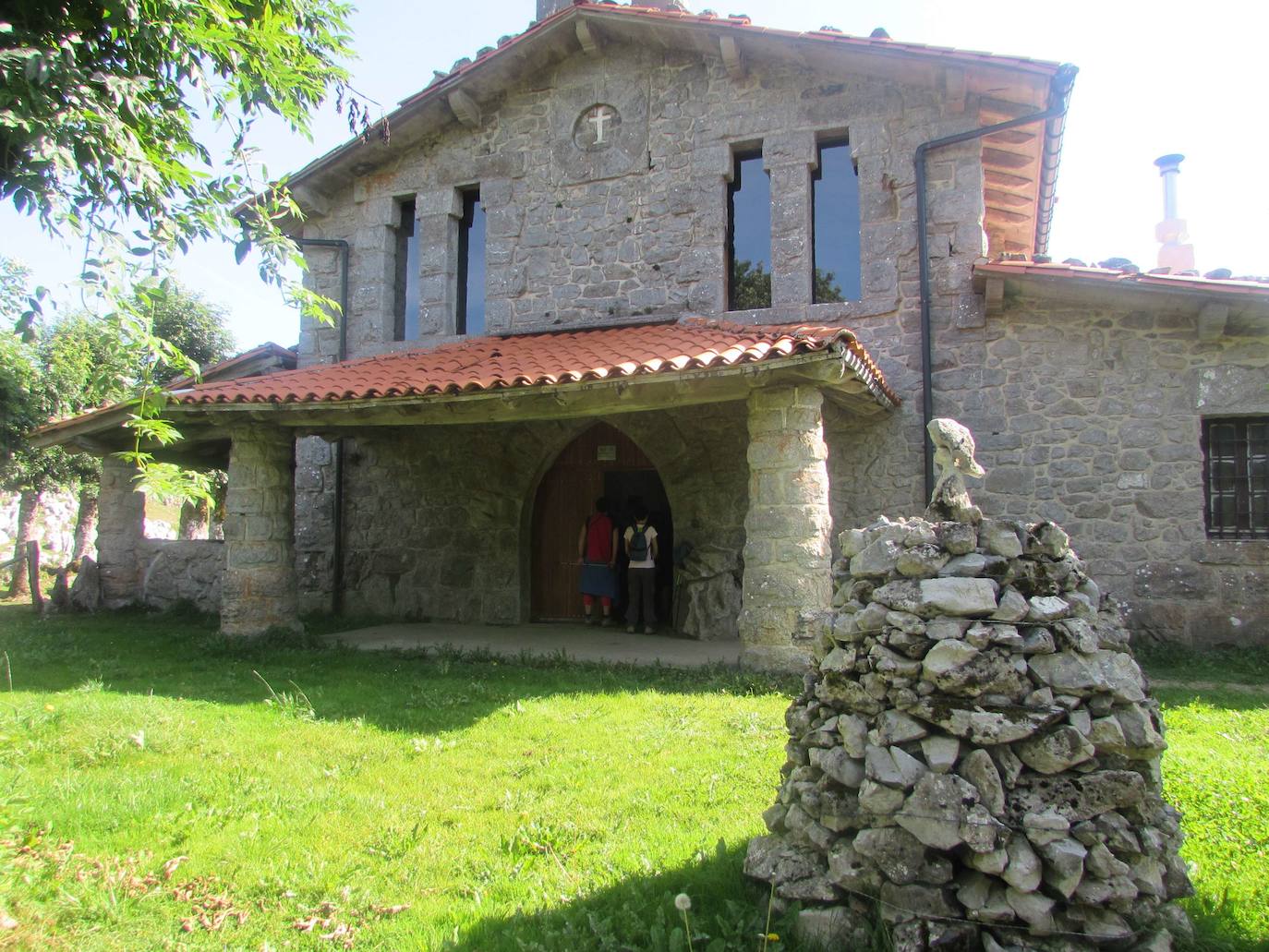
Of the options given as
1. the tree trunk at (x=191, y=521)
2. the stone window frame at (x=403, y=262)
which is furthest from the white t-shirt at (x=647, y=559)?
the tree trunk at (x=191, y=521)

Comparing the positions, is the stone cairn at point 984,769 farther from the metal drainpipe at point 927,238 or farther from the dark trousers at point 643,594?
the dark trousers at point 643,594

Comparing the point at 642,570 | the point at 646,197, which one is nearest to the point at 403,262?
the point at 646,197

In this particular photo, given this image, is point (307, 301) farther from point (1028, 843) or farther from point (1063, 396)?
point (1063, 396)

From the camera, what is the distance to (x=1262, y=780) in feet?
13.6

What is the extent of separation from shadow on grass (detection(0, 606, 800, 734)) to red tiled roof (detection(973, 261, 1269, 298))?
4282mm

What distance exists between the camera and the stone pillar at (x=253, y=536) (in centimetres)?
831

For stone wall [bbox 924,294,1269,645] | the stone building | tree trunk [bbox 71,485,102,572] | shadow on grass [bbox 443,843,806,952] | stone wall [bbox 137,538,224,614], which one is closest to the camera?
shadow on grass [bbox 443,843,806,952]

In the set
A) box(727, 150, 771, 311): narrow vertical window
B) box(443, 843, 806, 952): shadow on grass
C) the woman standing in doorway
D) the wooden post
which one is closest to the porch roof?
box(727, 150, 771, 311): narrow vertical window

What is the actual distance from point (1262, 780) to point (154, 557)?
40.2 feet

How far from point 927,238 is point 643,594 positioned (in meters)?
4.81

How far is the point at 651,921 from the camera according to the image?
2803mm

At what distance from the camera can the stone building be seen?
725cm

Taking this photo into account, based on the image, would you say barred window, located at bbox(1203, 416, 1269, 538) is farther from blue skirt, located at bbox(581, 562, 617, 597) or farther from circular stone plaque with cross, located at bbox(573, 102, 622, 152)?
circular stone plaque with cross, located at bbox(573, 102, 622, 152)

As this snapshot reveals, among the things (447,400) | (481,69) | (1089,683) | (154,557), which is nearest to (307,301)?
(447,400)
